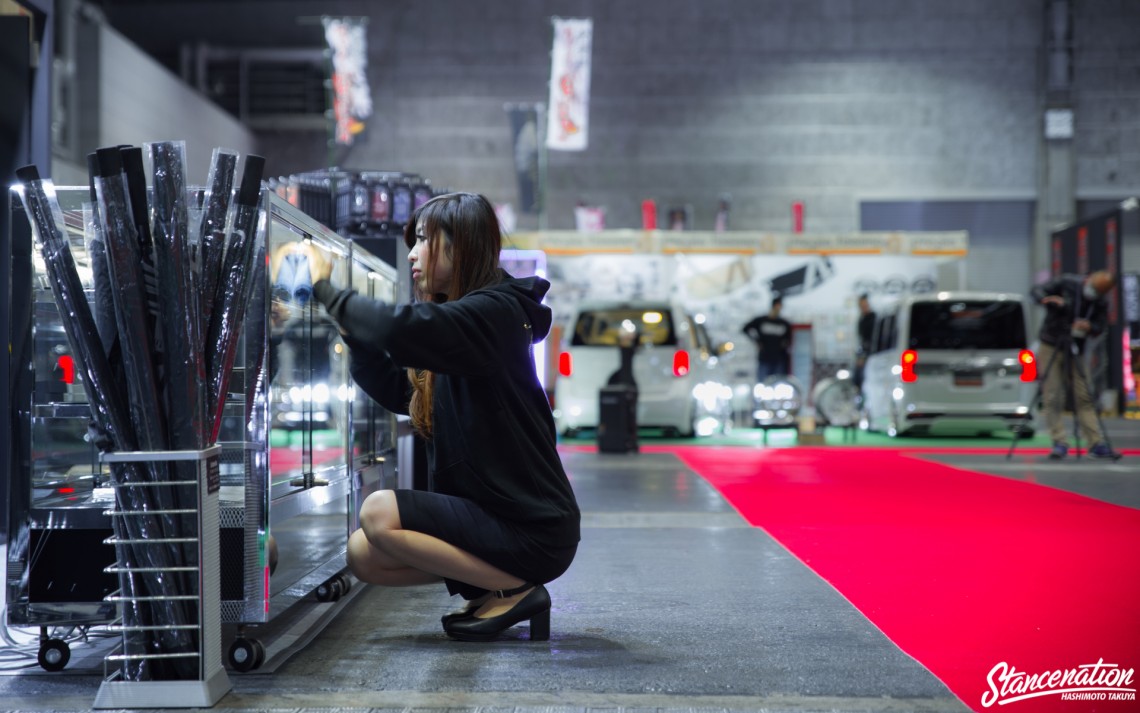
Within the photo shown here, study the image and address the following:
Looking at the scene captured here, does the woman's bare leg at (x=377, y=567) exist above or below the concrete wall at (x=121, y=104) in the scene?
below

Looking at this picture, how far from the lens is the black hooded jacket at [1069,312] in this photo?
952cm

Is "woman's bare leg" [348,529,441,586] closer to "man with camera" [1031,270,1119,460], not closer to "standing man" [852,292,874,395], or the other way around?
"man with camera" [1031,270,1119,460]

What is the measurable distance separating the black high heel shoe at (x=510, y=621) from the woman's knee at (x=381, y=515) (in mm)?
379

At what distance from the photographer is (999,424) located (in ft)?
40.4

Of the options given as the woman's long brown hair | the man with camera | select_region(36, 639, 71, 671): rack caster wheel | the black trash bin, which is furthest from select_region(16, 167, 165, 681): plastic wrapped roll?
the man with camera

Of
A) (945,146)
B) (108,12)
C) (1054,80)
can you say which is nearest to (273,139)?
(108,12)

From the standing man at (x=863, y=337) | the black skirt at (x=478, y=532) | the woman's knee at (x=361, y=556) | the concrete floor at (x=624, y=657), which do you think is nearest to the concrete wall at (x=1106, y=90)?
the standing man at (x=863, y=337)

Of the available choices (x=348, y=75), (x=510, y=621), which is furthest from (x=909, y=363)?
(x=348, y=75)

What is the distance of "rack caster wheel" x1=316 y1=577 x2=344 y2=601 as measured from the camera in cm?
386

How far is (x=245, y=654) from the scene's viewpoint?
289 cm

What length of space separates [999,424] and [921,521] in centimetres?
702

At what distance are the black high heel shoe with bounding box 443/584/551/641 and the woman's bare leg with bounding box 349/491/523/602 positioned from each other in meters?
0.06

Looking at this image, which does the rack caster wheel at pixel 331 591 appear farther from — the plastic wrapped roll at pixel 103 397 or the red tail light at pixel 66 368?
the plastic wrapped roll at pixel 103 397

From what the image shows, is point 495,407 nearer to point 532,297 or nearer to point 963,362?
point 532,297
